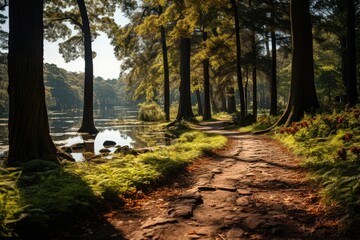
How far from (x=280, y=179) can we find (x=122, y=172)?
308 centimetres

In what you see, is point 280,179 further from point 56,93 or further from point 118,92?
point 118,92

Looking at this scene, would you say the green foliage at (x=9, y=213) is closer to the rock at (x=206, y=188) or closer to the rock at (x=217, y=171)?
the rock at (x=206, y=188)

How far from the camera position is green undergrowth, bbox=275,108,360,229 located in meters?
3.87

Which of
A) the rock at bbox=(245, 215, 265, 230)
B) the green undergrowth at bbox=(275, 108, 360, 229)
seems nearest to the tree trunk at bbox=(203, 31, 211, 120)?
the green undergrowth at bbox=(275, 108, 360, 229)

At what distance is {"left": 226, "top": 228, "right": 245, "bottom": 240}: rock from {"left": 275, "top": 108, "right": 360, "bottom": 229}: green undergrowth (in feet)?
3.62

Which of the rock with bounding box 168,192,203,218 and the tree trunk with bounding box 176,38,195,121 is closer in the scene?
the rock with bounding box 168,192,203,218

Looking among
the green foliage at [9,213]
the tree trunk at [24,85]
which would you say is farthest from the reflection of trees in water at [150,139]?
the green foliage at [9,213]

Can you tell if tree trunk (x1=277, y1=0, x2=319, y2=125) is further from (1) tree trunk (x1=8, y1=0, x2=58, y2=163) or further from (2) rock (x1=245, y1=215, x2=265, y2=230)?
(2) rock (x1=245, y1=215, x2=265, y2=230)

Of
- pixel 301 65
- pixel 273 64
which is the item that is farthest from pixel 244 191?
pixel 273 64

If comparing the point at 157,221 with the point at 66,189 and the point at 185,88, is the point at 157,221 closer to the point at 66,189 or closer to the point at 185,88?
the point at 66,189

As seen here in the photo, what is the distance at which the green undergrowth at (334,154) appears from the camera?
12.7ft

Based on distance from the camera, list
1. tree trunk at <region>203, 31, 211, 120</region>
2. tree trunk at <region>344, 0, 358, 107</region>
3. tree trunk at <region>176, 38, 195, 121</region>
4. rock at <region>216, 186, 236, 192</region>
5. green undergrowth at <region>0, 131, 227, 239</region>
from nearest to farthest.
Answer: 1. green undergrowth at <region>0, 131, 227, 239</region>
2. rock at <region>216, 186, 236, 192</region>
3. tree trunk at <region>344, 0, 358, 107</region>
4. tree trunk at <region>176, 38, 195, 121</region>
5. tree trunk at <region>203, 31, 211, 120</region>

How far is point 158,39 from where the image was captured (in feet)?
106

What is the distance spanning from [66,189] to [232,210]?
7.82ft
